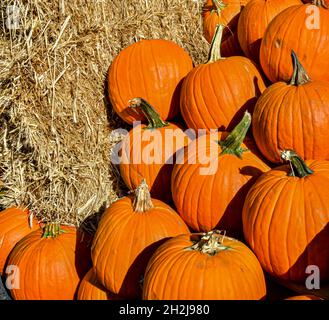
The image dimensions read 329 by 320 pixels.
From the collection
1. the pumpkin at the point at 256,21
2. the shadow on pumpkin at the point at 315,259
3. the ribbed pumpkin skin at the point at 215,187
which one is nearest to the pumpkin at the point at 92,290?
the ribbed pumpkin skin at the point at 215,187

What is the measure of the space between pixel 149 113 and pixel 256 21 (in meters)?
0.97

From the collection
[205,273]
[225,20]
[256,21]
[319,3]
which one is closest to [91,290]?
Result: [205,273]

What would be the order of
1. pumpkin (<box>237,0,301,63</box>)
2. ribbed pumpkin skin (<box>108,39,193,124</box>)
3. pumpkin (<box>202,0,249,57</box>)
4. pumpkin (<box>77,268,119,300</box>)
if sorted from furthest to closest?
pumpkin (<box>202,0,249,57</box>) < pumpkin (<box>237,0,301,63</box>) < ribbed pumpkin skin (<box>108,39,193,124</box>) < pumpkin (<box>77,268,119,300</box>)

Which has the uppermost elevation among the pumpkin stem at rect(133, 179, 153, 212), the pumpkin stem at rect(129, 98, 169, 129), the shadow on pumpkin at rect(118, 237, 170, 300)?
the pumpkin stem at rect(129, 98, 169, 129)

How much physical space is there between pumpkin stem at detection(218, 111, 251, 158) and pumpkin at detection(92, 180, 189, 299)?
1.64 ft

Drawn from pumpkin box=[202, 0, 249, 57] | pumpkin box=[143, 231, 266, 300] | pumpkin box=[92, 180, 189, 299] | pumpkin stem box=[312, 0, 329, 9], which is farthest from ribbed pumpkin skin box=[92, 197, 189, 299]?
pumpkin box=[202, 0, 249, 57]

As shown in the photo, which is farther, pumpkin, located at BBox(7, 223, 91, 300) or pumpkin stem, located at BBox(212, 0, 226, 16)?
pumpkin stem, located at BBox(212, 0, 226, 16)

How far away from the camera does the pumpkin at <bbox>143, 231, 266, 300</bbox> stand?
85.6 inches

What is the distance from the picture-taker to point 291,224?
2.35m

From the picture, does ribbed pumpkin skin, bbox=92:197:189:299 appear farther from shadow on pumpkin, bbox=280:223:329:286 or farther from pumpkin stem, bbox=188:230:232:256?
shadow on pumpkin, bbox=280:223:329:286

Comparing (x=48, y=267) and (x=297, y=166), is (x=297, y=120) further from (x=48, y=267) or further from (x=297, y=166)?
(x=48, y=267)

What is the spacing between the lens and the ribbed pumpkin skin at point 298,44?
3.01 m

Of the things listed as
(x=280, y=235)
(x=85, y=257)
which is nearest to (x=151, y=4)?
(x=85, y=257)

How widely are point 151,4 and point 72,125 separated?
102 cm
